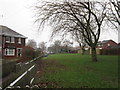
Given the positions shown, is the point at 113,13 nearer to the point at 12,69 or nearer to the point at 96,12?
the point at 96,12

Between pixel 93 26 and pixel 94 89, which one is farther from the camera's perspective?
pixel 93 26

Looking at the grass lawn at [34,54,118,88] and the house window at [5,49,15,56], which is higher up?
the house window at [5,49,15,56]

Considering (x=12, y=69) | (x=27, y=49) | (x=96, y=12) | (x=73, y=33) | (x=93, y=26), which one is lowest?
(x=12, y=69)

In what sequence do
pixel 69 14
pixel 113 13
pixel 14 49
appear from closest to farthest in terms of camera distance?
pixel 69 14
pixel 113 13
pixel 14 49

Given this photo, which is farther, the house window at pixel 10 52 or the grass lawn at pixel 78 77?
the house window at pixel 10 52

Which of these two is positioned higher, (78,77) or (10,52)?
(10,52)

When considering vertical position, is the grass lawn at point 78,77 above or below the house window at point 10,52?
below


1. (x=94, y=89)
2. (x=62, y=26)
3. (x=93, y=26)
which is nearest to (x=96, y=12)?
(x=93, y=26)

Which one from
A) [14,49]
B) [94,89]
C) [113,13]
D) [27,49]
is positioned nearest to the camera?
[94,89]

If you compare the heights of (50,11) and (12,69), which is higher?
(50,11)

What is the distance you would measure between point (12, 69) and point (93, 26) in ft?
49.9

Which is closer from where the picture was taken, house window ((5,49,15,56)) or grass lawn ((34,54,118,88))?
grass lawn ((34,54,118,88))

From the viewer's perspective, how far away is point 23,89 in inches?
194

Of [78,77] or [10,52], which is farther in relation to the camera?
[10,52]
